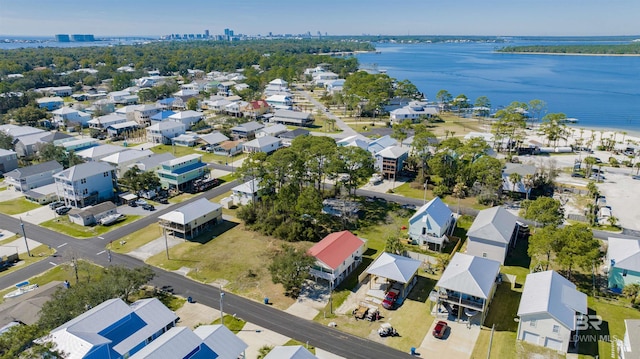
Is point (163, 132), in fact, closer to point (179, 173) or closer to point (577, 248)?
Answer: point (179, 173)

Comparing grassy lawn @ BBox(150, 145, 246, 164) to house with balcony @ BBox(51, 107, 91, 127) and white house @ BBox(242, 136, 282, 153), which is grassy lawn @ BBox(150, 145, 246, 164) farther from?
house with balcony @ BBox(51, 107, 91, 127)

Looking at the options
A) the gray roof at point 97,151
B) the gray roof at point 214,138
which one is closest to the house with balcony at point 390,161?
the gray roof at point 214,138

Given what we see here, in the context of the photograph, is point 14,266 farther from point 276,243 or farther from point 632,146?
point 632,146

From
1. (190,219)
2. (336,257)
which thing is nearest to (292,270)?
(336,257)

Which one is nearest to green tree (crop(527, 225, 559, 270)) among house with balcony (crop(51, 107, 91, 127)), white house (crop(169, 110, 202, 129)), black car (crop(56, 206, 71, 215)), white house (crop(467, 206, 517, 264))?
white house (crop(467, 206, 517, 264))

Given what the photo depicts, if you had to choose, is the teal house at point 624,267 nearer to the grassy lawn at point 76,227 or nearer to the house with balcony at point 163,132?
the grassy lawn at point 76,227
